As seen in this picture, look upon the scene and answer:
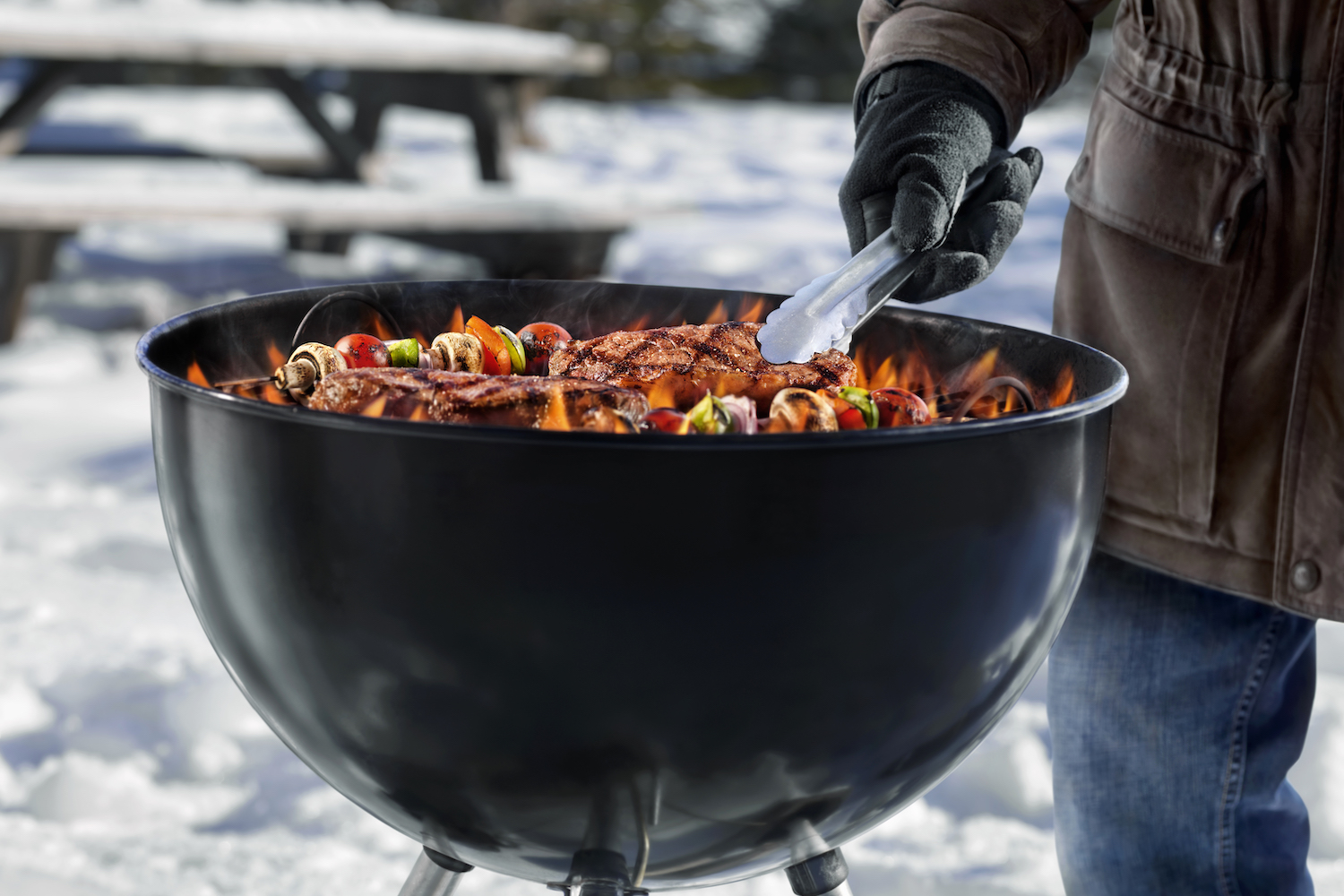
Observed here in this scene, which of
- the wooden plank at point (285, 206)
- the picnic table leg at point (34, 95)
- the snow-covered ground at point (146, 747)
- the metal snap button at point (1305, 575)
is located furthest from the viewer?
the picnic table leg at point (34, 95)

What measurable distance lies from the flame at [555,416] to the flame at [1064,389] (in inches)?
18.5

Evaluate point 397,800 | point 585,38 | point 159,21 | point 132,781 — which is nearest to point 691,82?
point 585,38

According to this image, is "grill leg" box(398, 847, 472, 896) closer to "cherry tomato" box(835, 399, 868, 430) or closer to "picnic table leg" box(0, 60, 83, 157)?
"cherry tomato" box(835, 399, 868, 430)

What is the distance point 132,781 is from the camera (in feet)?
5.90

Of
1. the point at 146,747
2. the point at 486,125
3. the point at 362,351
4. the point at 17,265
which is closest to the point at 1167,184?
the point at 362,351

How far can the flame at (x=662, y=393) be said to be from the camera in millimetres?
1086

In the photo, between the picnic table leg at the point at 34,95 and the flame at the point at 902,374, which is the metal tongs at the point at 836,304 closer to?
the flame at the point at 902,374

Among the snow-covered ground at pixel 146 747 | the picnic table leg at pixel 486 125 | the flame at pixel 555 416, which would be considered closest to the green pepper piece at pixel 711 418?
the flame at pixel 555 416

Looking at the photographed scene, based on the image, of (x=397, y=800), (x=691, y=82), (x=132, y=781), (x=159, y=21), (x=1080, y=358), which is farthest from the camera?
(x=691, y=82)

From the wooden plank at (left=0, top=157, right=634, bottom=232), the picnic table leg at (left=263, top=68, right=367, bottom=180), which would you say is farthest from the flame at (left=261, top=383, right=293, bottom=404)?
the picnic table leg at (left=263, top=68, right=367, bottom=180)

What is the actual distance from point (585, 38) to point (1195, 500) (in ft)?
36.1

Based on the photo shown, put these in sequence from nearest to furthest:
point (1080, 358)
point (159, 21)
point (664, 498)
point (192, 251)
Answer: point (664, 498), point (1080, 358), point (159, 21), point (192, 251)

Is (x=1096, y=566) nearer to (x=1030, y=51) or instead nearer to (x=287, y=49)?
(x=1030, y=51)

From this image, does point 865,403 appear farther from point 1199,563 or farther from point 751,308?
point 1199,563
